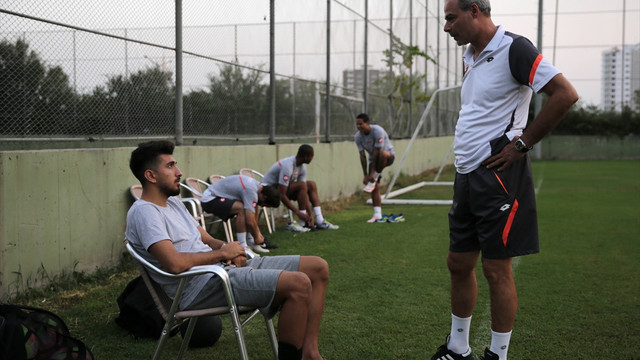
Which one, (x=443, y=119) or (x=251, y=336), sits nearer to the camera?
(x=251, y=336)

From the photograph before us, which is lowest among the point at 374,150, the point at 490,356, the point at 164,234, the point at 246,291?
the point at 490,356

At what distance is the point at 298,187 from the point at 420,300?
424 cm

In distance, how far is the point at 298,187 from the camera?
9188 millimetres

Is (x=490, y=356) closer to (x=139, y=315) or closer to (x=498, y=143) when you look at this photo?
(x=498, y=143)

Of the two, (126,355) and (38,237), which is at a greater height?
(38,237)

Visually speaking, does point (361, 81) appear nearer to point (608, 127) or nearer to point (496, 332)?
point (496, 332)

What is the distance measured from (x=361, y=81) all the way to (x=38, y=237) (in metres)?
11.1

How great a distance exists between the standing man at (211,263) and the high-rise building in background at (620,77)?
34.5m

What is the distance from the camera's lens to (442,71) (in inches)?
1089

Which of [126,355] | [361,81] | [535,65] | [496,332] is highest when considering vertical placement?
[361,81]

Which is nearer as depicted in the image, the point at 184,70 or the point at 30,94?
the point at 30,94

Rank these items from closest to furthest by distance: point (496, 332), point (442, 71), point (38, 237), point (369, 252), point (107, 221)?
point (496, 332) → point (38, 237) → point (107, 221) → point (369, 252) → point (442, 71)

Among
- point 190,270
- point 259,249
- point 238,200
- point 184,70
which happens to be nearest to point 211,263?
point 190,270

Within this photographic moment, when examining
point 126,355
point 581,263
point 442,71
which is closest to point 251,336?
point 126,355
